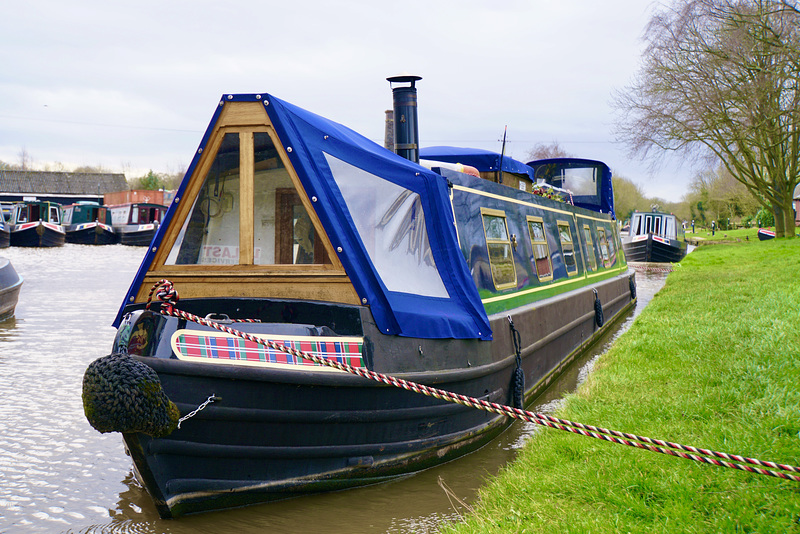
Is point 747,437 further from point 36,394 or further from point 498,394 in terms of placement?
point 36,394

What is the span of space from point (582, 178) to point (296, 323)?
10.8 m

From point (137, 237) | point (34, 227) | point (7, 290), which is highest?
point (34, 227)

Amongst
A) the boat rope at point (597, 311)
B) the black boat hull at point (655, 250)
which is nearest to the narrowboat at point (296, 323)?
the boat rope at point (597, 311)

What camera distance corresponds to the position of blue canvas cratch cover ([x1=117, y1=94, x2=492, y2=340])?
430cm

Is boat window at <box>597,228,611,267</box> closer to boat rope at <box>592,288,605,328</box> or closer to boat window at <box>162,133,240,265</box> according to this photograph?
boat rope at <box>592,288,605,328</box>

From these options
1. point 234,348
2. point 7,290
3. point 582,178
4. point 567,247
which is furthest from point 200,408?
point 582,178

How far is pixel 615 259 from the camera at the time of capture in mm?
14242

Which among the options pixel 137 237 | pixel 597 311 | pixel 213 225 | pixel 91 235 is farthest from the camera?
pixel 91 235

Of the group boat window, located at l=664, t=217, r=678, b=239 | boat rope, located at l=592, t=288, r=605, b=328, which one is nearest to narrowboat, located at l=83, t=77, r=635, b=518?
boat rope, located at l=592, t=288, r=605, b=328

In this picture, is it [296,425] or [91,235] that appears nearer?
[296,425]

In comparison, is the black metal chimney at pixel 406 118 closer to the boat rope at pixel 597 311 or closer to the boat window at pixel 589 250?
the boat rope at pixel 597 311

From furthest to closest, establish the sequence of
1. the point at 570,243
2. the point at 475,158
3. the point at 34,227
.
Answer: the point at 34,227
the point at 570,243
the point at 475,158

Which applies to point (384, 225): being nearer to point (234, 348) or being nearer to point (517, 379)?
point (234, 348)

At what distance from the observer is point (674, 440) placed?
4.32 meters
